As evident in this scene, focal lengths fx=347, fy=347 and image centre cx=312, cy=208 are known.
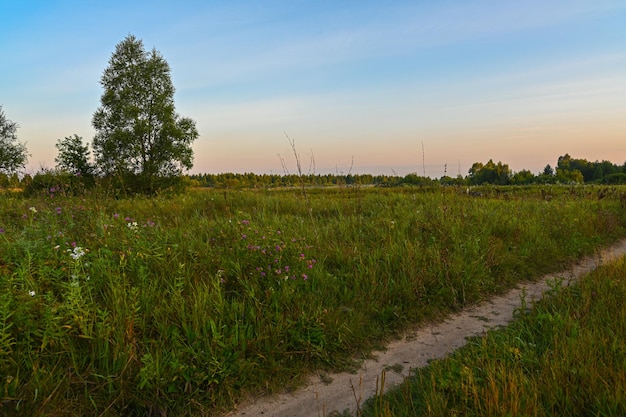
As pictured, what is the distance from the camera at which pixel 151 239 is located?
5004 millimetres

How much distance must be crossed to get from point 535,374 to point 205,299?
10.2 ft

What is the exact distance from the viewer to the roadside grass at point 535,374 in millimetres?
2395

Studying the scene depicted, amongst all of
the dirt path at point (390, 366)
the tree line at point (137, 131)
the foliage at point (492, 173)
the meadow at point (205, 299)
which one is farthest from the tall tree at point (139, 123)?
the foliage at point (492, 173)

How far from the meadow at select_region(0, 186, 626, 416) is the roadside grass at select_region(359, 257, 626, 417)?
2.75ft

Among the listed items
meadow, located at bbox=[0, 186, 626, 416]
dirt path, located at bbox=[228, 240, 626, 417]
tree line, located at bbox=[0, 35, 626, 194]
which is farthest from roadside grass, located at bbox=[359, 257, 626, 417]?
tree line, located at bbox=[0, 35, 626, 194]

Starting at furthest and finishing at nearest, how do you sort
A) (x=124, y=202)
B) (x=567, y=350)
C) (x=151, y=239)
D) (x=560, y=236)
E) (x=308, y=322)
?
(x=124, y=202), (x=560, y=236), (x=151, y=239), (x=308, y=322), (x=567, y=350)

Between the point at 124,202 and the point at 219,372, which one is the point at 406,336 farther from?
the point at 124,202

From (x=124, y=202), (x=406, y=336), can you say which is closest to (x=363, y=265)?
(x=406, y=336)

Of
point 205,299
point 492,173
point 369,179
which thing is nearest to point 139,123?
point 369,179

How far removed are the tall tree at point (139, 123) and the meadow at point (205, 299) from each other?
20.4 metres

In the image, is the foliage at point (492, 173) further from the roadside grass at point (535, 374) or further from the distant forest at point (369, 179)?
the roadside grass at point (535, 374)

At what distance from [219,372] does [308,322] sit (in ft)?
3.47

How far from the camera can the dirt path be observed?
2.85 metres

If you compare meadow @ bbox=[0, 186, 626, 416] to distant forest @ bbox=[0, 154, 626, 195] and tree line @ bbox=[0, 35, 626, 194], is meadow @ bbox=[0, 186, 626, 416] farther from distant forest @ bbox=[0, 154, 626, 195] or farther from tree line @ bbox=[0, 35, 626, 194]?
tree line @ bbox=[0, 35, 626, 194]
